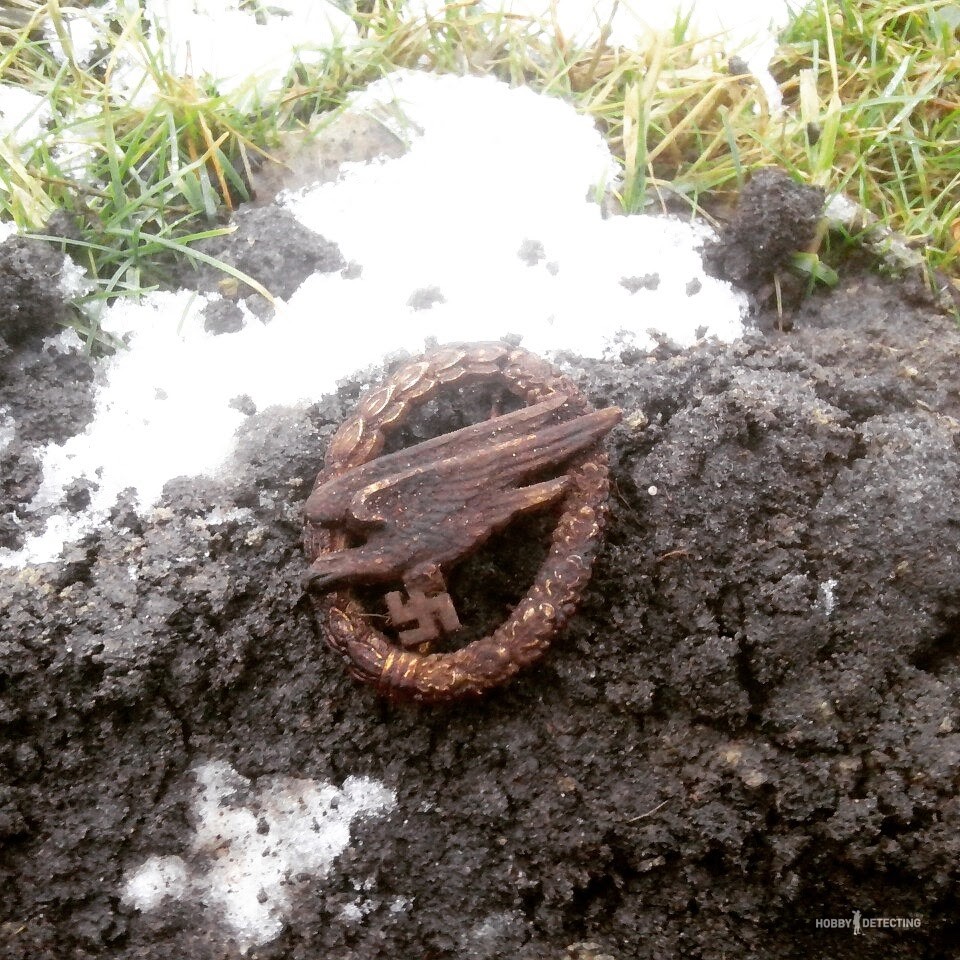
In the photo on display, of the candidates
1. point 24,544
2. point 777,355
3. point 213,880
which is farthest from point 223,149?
point 213,880

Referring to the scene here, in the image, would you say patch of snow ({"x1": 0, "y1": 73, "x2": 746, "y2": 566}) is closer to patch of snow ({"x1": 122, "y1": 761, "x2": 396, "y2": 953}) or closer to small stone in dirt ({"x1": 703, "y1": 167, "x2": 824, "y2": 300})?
small stone in dirt ({"x1": 703, "y1": 167, "x2": 824, "y2": 300})

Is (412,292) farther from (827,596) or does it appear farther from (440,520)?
(827,596)

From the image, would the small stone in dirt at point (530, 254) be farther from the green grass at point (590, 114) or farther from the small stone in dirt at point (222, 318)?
the small stone in dirt at point (222, 318)

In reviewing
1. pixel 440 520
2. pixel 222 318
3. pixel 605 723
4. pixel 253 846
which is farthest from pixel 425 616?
pixel 222 318

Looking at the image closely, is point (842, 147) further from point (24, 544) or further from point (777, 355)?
point (24, 544)

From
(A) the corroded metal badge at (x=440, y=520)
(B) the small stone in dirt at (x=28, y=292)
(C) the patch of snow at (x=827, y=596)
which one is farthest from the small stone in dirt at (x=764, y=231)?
(B) the small stone in dirt at (x=28, y=292)

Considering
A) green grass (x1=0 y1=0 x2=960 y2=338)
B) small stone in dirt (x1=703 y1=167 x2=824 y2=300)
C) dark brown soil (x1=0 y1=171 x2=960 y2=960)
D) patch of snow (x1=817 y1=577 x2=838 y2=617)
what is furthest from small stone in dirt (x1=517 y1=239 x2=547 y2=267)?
patch of snow (x1=817 y1=577 x2=838 y2=617)
